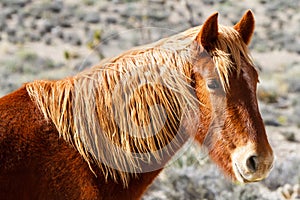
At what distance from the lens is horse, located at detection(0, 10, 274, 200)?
3.18 metres

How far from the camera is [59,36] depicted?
24.3 meters

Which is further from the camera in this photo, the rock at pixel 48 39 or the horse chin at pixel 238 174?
the rock at pixel 48 39

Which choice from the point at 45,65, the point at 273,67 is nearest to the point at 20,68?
Answer: the point at 45,65

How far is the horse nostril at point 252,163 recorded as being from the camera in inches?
124

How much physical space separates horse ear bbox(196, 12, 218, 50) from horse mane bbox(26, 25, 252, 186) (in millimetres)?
39

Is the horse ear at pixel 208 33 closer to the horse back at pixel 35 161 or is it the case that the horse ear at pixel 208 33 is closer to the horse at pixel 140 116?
the horse at pixel 140 116

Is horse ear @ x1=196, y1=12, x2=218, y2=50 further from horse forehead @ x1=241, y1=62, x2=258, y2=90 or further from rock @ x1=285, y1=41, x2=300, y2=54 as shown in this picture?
rock @ x1=285, y1=41, x2=300, y2=54

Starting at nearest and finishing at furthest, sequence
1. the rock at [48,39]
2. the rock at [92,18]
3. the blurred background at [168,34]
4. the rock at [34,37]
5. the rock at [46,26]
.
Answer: the blurred background at [168,34], the rock at [48,39], the rock at [34,37], the rock at [46,26], the rock at [92,18]

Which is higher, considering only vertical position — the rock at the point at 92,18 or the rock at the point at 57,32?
the rock at the point at 57,32

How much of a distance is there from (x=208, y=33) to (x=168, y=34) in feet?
7.35

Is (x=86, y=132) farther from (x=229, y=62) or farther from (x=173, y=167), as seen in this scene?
(x=173, y=167)

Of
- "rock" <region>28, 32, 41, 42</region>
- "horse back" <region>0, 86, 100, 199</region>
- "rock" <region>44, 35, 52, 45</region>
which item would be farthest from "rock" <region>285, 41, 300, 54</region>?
"horse back" <region>0, 86, 100, 199</region>

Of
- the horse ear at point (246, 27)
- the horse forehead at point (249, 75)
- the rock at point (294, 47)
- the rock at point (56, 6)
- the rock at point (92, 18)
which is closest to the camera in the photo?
the horse forehead at point (249, 75)

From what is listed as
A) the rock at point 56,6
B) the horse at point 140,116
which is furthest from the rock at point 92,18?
the horse at point 140,116
